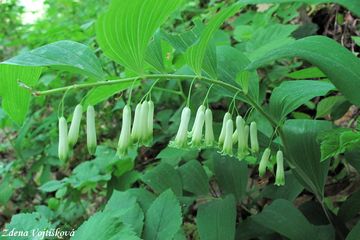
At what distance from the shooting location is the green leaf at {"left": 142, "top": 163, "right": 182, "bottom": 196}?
1.84 meters

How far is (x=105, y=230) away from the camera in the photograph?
1.29m

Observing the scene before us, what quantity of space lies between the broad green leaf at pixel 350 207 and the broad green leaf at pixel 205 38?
36.8 inches

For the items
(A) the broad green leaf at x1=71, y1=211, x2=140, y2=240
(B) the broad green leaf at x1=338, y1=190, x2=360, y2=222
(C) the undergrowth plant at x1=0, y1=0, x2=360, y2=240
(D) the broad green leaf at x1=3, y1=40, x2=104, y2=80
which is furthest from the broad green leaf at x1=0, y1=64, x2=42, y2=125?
(B) the broad green leaf at x1=338, y1=190, x2=360, y2=222

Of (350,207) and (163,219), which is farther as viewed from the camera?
(350,207)

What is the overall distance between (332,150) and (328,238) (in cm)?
60

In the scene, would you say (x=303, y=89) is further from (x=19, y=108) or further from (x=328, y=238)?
(x=19, y=108)

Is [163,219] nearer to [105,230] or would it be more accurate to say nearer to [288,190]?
[105,230]

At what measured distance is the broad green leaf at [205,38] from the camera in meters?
1.15

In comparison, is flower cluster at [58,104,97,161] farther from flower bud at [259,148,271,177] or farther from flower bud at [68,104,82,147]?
flower bud at [259,148,271,177]

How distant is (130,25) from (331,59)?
66cm

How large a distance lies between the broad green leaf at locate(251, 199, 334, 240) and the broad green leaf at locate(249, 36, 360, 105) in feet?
1.96

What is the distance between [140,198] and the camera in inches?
70.3

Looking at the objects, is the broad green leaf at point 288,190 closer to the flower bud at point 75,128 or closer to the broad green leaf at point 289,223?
the broad green leaf at point 289,223

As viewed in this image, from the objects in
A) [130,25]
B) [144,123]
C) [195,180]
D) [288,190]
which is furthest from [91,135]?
[288,190]
